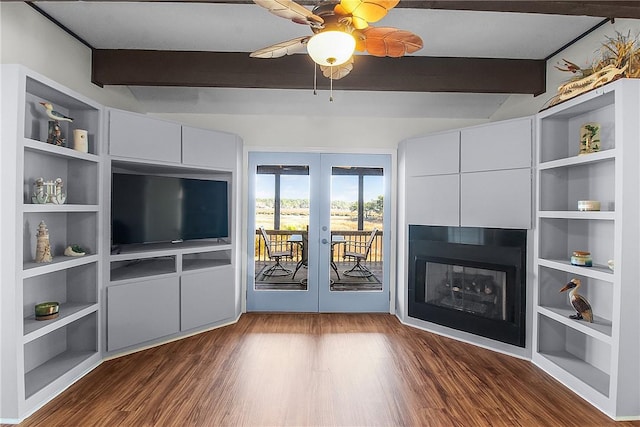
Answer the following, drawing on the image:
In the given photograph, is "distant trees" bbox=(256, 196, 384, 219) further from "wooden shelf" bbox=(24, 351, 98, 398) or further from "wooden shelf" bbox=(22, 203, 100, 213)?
"wooden shelf" bbox=(24, 351, 98, 398)

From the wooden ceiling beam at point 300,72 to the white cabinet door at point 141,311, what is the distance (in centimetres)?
196

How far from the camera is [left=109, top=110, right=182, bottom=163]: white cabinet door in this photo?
2.98 meters

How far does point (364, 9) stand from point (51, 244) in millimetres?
2896

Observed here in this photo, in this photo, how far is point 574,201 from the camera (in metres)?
2.93

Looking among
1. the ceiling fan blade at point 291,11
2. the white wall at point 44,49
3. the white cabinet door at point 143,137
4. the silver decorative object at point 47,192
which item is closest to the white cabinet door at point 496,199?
the ceiling fan blade at point 291,11

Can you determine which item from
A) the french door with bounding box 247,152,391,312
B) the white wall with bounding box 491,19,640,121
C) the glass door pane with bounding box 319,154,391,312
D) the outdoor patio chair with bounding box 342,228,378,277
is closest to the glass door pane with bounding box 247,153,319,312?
the french door with bounding box 247,152,391,312

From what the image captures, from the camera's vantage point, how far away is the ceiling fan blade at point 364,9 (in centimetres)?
156

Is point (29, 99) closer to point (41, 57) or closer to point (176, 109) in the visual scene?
point (41, 57)

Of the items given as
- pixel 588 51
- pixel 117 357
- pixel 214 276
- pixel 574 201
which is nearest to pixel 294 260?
pixel 214 276

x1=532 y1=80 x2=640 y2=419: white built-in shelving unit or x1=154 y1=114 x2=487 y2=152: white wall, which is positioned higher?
x1=154 y1=114 x2=487 y2=152: white wall

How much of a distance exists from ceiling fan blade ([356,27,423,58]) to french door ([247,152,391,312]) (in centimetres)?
235

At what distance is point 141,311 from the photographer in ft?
10.3

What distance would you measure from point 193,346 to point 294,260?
152cm

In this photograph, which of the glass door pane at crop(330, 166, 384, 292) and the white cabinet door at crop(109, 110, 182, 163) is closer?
the white cabinet door at crop(109, 110, 182, 163)
